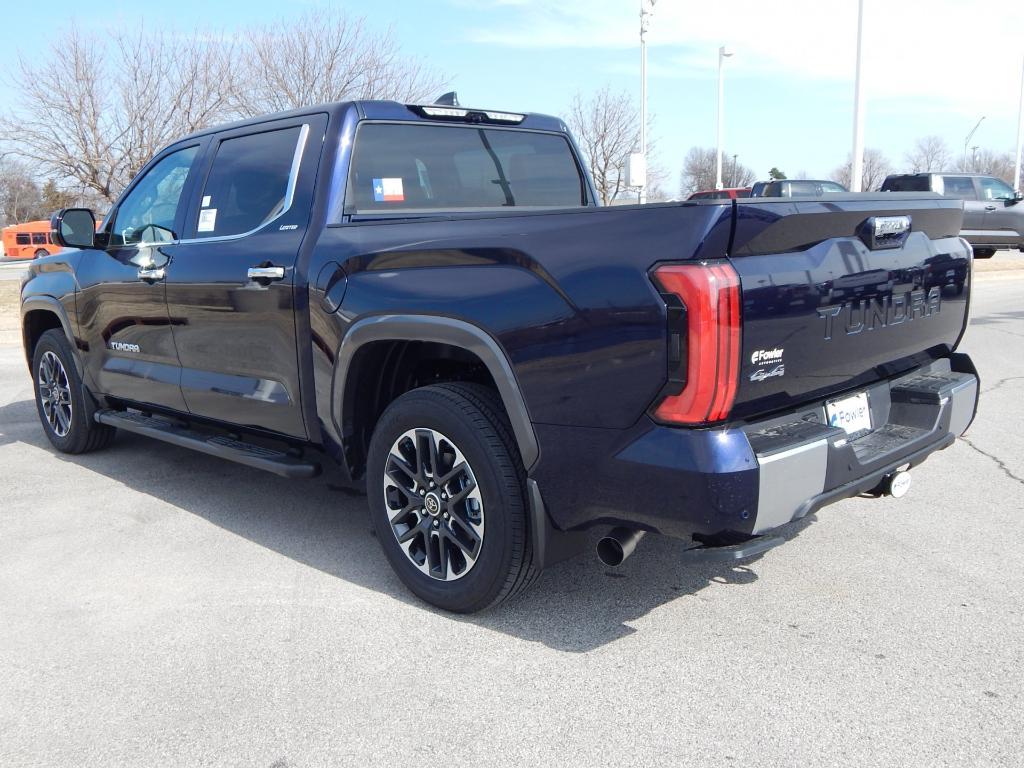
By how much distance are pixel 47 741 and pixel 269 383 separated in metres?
1.84

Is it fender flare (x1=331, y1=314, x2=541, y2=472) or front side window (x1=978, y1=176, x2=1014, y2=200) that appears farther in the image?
front side window (x1=978, y1=176, x2=1014, y2=200)

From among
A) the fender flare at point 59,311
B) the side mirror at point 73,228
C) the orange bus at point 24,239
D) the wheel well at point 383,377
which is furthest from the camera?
the orange bus at point 24,239

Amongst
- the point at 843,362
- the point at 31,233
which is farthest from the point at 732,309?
the point at 31,233

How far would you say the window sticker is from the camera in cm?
460

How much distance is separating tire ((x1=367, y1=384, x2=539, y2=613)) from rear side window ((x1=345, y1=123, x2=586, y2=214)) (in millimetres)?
1129

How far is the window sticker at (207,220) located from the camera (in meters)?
4.60

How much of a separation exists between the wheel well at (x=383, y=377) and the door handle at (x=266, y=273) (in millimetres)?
586

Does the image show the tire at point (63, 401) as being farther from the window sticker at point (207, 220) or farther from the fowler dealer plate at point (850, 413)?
the fowler dealer plate at point (850, 413)

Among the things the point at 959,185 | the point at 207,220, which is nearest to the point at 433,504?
the point at 207,220

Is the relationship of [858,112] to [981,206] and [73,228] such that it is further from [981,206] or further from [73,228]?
[73,228]

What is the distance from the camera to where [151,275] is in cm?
482

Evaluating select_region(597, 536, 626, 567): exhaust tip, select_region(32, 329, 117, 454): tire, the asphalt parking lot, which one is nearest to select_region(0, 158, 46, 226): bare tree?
select_region(32, 329, 117, 454): tire

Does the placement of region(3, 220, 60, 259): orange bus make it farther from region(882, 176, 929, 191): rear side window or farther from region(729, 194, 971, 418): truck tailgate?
region(729, 194, 971, 418): truck tailgate

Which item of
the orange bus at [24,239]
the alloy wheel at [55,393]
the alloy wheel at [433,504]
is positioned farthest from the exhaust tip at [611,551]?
the orange bus at [24,239]
